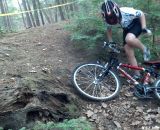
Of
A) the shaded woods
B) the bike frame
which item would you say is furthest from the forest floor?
the shaded woods

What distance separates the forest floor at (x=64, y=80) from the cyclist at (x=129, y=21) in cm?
77

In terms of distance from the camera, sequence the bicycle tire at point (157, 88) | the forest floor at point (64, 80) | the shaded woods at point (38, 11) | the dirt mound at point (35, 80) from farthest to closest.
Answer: the shaded woods at point (38, 11) < the bicycle tire at point (157, 88) < the forest floor at point (64, 80) < the dirt mound at point (35, 80)

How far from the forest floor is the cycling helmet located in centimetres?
145

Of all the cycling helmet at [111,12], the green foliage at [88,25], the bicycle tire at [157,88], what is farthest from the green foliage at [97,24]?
the bicycle tire at [157,88]

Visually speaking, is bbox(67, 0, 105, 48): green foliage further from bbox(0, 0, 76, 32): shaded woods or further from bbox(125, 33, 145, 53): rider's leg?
bbox(0, 0, 76, 32): shaded woods

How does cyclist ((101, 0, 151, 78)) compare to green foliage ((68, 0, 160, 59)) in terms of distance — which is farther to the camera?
green foliage ((68, 0, 160, 59))

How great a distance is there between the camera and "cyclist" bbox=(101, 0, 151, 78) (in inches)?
273

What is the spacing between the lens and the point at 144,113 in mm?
6660

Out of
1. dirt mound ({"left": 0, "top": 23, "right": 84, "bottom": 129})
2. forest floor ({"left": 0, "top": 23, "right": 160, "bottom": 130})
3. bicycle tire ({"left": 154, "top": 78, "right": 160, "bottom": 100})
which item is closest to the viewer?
dirt mound ({"left": 0, "top": 23, "right": 84, "bottom": 129})

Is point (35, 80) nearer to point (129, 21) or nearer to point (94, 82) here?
point (94, 82)

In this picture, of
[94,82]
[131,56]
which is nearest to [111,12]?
[131,56]

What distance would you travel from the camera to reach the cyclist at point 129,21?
6934 millimetres

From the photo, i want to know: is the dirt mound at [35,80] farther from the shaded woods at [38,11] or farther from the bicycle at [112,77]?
the shaded woods at [38,11]

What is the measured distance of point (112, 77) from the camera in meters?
7.15
